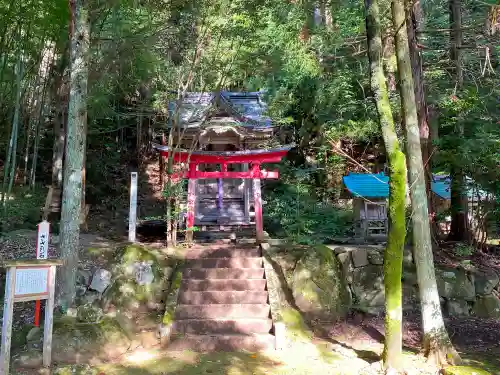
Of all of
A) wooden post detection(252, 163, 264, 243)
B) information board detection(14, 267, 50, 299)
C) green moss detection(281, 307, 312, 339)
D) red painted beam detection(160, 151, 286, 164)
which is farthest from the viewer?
red painted beam detection(160, 151, 286, 164)

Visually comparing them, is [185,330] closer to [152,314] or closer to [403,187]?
[152,314]

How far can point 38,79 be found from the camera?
1308 centimetres

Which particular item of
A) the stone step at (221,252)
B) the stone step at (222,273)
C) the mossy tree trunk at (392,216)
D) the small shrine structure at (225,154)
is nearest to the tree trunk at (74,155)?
the stone step at (222,273)

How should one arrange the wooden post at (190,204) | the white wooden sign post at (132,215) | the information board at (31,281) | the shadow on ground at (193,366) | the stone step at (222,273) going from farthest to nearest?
the wooden post at (190,204) < the white wooden sign post at (132,215) < the stone step at (222,273) < the shadow on ground at (193,366) < the information board at (31,281)

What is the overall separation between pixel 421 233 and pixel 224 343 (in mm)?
3053

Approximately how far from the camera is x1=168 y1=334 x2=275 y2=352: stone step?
558 centimetres

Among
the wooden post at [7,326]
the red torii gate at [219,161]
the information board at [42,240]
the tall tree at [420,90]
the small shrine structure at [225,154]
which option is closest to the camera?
the wooden post at [7,326]

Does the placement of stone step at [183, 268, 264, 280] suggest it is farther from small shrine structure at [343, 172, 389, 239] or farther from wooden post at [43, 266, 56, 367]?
small shrine structure at [343, 172, 389, 239]

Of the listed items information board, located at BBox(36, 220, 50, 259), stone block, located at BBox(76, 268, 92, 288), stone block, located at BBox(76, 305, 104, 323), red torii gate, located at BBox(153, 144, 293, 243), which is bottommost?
stone block, located at BBox(76, 305, 104, 323)

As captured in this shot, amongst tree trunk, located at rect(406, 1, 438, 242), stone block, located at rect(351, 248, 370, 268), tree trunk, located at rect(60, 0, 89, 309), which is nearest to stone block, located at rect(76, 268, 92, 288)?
tree trunk, located at rect(60, 0, 89, 309)

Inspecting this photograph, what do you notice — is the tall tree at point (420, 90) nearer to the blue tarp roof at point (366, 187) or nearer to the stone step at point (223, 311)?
the blue tarp roof at point (366, 187)

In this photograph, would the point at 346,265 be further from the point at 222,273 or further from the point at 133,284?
the point at 133,284

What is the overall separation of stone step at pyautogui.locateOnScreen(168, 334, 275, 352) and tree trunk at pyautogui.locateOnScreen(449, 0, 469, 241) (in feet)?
16.6

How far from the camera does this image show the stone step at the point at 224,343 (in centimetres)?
558
